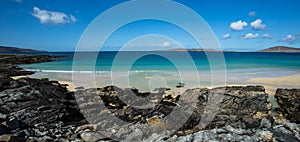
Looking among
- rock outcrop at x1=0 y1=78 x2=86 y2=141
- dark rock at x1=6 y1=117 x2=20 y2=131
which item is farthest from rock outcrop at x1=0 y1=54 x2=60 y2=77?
dark rock at x1=6 y1=117 x2=20 y2=131

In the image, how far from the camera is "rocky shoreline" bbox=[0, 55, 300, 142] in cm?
677

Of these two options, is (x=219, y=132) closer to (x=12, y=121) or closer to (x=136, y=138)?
(x=136, y=138)

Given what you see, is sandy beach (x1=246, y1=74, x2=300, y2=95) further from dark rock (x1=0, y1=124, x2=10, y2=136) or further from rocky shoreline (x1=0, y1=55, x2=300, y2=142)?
dark rock (x1=0, y1=124, x2=10, y2=136)

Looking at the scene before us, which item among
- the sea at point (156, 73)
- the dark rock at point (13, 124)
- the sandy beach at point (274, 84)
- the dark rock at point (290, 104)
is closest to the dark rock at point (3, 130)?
the dark rock at point (13, 124)

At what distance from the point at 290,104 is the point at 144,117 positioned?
606cm

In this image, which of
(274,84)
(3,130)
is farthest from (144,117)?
(274,84)

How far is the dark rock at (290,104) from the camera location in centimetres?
905

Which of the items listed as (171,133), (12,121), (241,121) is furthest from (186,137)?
(12,121)

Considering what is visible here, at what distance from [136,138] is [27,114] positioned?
175 inches

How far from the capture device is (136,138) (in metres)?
7.31

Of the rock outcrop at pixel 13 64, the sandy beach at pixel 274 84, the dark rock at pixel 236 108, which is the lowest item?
the rock outcrop at pixel 13 64

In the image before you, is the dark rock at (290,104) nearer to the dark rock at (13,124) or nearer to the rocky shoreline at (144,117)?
the rocky shoreline at (144,117)

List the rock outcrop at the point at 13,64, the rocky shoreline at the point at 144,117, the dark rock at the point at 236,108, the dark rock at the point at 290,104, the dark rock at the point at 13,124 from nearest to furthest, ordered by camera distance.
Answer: the rocky shoreline at the point at 144,117 < the dark rock at the point at 13,124 < the dark rock at the point at 236,108 < the dark rock at the point at 290,104 < the rock outcrop at the point at 13,64

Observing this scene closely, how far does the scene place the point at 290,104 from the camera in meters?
9.72
